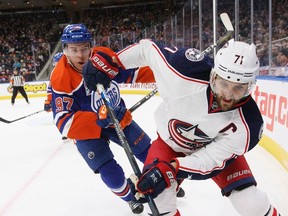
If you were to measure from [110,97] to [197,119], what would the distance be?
Answer: 82 cm

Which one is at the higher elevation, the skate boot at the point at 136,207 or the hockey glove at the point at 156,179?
the hockey glove at the point at 156,179

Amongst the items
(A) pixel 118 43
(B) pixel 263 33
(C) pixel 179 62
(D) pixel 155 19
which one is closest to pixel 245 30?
(B) pixel 263 33

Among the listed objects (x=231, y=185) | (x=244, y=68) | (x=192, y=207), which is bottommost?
(x=192, y=207)

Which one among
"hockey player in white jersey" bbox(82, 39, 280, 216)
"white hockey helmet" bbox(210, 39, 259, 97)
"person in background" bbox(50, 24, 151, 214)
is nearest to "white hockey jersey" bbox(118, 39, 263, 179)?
"hockey player in white jersey" bbox(82, 39, 280, 216)

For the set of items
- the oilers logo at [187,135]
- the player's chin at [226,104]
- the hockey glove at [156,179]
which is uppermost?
the player's chin at [226,104]

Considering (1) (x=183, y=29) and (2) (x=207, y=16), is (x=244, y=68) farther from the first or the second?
(1) (x=183, y=29)

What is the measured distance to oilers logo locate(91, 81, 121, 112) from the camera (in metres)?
1.98

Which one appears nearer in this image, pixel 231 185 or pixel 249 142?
pixel 249 142

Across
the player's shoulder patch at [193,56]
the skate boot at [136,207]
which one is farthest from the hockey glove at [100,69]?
the skate boot at [136,207]

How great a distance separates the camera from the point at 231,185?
1.44 m

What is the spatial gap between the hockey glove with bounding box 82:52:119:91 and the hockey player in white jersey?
229mm

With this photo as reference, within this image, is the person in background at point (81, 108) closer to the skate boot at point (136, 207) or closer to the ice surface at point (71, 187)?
the skate boot at point (136, 207)

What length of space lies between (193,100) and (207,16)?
16.2ft

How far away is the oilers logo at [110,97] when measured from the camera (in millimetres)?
1983
